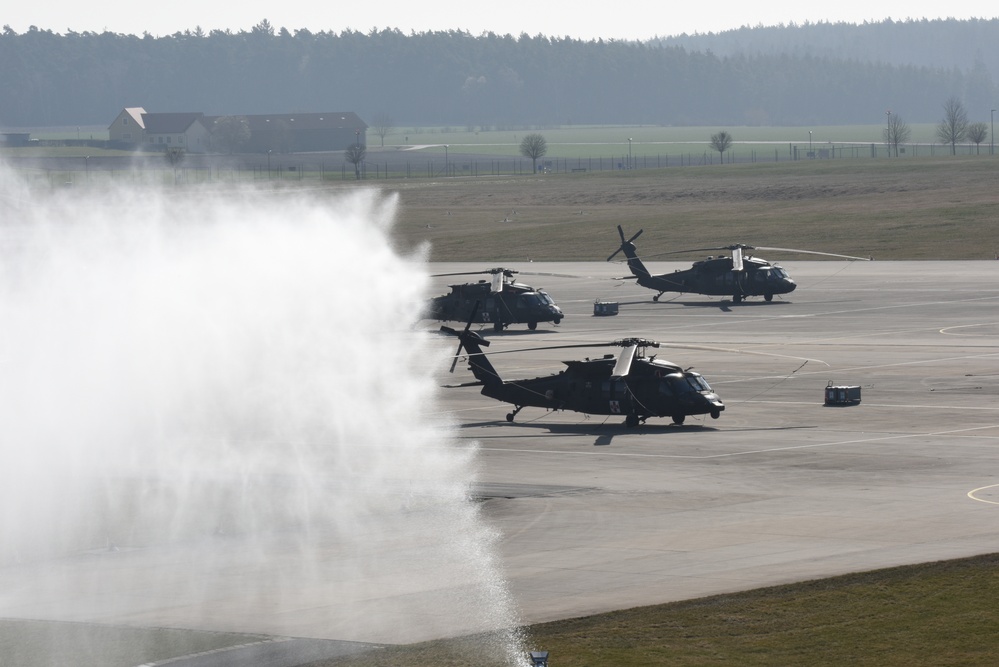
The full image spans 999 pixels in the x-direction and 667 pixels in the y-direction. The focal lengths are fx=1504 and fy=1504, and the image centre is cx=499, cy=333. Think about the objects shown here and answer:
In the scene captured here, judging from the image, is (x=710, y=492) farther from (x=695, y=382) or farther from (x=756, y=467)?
(x=695, y=382)

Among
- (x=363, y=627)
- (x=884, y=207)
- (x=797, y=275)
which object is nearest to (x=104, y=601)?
(x=363, y=627)

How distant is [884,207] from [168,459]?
138946mm

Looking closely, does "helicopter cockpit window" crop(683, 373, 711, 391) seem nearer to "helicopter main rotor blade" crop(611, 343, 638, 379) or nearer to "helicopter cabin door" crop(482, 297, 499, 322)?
"helicopter main rotor blade" crop(611, 343, 638, 379)

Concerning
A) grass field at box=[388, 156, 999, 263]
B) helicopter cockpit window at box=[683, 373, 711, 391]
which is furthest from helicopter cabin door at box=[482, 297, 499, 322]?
grass field at box=[388, 156, 999, 263]

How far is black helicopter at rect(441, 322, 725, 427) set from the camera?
59562 millimetres

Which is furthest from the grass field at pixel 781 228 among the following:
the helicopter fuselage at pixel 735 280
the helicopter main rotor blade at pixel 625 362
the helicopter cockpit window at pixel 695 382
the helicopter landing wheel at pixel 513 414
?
the helicopter main rotor blade at pixel 625 362

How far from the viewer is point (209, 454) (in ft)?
182

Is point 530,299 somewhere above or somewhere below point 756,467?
above

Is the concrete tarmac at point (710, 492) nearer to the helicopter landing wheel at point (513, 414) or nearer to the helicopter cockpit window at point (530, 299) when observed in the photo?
the helicopter landing wheel at point (513, 414)

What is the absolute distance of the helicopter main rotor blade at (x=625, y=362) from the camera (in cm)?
5918

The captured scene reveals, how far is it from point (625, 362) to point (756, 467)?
1001cm

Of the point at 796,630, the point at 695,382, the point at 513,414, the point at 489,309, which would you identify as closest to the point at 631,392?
the point at 695,382

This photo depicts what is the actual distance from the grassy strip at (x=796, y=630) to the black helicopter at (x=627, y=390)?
24405 mm

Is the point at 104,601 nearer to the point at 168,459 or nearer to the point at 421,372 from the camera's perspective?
the point at 168,459
